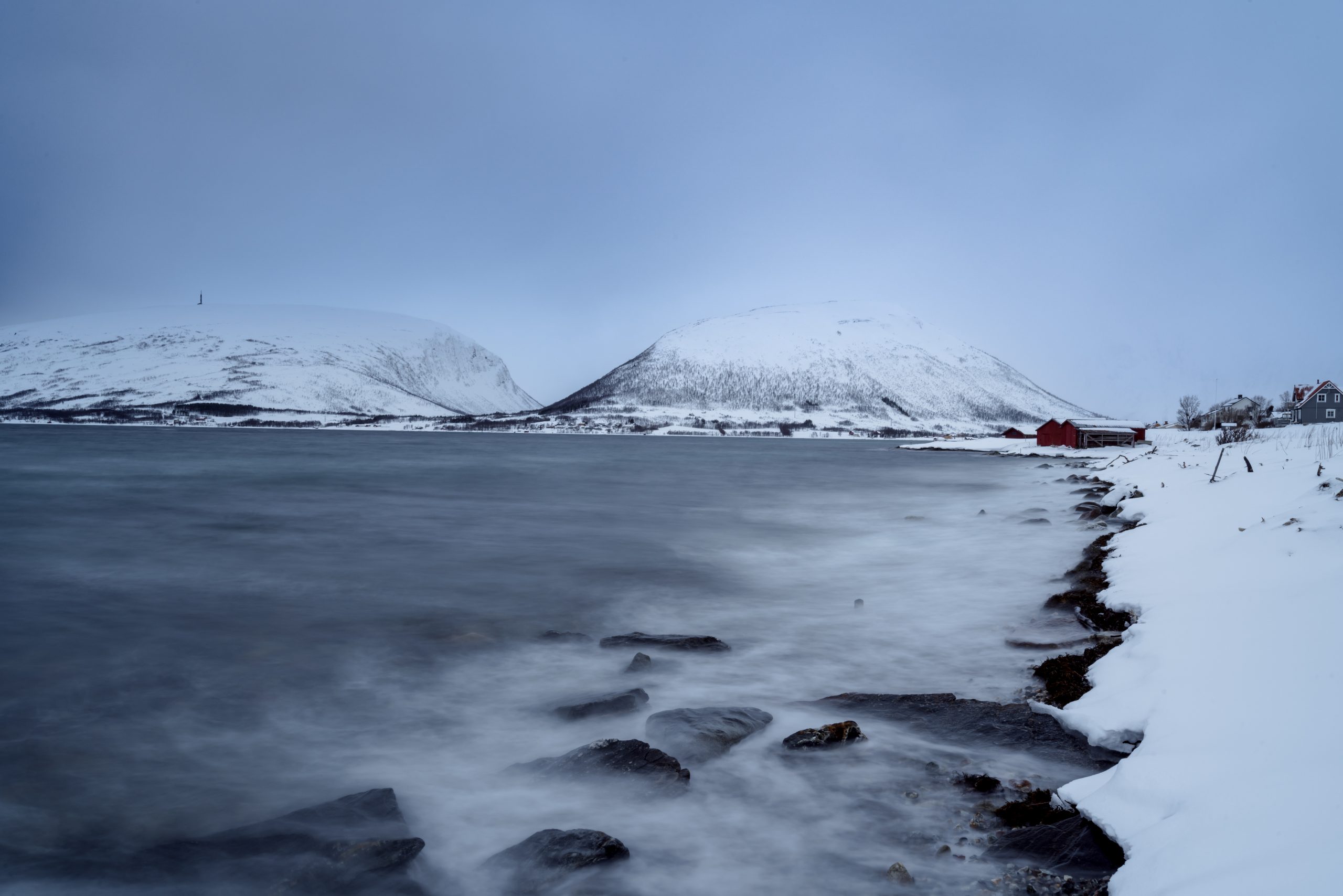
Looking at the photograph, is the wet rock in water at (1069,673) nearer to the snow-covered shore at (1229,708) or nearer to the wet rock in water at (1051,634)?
the snow-covered shore at (1229,708)

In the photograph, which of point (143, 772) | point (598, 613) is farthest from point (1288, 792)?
point (598, 613)

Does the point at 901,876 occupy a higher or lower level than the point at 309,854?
higher

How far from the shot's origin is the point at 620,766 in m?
6.44

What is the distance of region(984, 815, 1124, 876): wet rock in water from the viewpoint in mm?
4430

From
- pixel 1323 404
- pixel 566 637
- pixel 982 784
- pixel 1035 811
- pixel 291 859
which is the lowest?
pixel 566 637

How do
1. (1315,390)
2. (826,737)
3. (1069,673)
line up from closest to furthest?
(826,737)
(1069,673)
(1315,390)

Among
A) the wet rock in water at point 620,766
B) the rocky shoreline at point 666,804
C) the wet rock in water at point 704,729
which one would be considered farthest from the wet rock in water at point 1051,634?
the wet rock in water at point 620,766

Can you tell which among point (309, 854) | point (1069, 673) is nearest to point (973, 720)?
point (1069, 673)

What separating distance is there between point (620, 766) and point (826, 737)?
193 centimetres

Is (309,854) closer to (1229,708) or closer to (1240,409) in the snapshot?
(1229,708)

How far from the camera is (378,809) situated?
5.99 metres

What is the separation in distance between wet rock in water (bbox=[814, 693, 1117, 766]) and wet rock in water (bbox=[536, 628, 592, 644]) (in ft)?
13.8

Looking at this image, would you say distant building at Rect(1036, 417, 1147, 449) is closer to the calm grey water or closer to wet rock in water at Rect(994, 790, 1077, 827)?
the calm grey water

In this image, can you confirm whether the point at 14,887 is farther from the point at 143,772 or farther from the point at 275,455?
the point at 275,455
